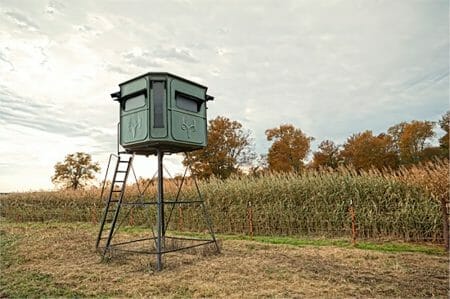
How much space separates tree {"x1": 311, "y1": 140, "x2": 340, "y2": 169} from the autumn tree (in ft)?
16.7

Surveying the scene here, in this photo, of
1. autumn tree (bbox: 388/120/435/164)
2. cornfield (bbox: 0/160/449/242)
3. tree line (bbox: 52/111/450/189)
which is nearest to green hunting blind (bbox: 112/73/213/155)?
cornfield (bbox: 0/160/449/242)

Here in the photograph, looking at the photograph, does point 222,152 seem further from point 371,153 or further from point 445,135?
point 445,135

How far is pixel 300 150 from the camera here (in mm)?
29734

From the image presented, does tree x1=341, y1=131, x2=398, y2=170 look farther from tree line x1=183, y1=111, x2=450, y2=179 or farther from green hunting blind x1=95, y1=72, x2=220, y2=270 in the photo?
green hunting blind x1=95, y1=72, x2=220, y2=270

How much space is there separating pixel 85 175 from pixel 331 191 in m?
31.1

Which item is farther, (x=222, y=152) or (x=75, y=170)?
(x=75, y=170)

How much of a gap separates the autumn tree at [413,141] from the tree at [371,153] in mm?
655

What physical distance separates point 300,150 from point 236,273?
24704 mm

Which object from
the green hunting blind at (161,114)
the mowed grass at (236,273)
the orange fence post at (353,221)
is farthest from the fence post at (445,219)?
the green hunting blind at (161,114)

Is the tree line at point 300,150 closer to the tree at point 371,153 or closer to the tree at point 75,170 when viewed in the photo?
the tree at point 371,153

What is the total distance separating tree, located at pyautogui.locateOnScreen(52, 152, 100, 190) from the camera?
35156mm

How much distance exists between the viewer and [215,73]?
32.8 feet

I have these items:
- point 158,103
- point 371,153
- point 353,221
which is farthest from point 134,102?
point 371,153

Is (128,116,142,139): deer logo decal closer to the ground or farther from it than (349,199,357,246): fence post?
farther from it
